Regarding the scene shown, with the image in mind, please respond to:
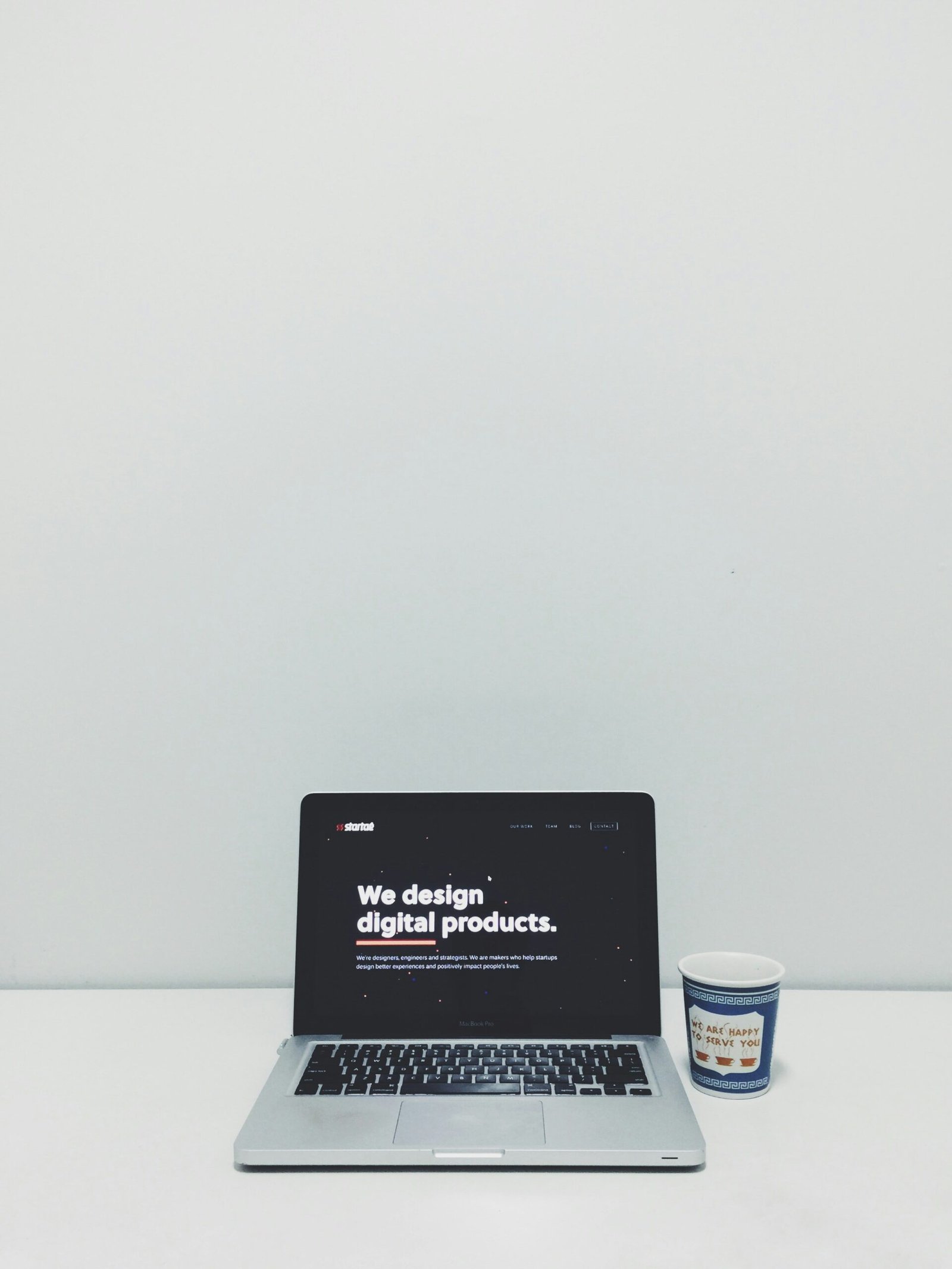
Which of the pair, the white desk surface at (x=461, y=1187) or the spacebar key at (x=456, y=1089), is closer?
the white desk surface at (x=461, y=1187)

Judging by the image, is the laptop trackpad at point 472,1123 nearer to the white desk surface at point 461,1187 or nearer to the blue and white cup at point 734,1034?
the white desk surface at point 461,1187

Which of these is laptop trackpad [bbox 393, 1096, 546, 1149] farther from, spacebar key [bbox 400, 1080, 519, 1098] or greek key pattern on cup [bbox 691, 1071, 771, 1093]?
greek key pattern on cup [bbox 691, 1071, 771, 1093]

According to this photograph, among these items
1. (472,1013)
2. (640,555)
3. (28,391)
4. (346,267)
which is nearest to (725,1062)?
(472,1013)

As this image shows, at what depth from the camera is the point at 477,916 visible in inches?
35.6

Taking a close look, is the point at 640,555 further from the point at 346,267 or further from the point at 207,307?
the point at 207,307

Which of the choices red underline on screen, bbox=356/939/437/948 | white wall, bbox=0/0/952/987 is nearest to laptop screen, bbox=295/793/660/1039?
red underline on screen, bbox=356/939/437/948

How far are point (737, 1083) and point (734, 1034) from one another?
4 cm

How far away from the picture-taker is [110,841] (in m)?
1.06

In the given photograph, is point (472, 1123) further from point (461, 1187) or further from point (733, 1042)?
point (733, 1042)

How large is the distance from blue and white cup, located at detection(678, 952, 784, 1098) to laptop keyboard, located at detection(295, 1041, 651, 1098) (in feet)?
0.20

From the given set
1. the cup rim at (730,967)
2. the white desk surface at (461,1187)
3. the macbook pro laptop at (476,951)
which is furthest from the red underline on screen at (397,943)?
the cup rim at (730,967)

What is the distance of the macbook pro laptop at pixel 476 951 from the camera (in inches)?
31.4

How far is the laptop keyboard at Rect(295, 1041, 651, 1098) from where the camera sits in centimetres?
77

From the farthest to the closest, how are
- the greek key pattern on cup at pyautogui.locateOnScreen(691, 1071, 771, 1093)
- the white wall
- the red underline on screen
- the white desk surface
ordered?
the white wall, the red underline on screen, the greek key pattern on cup at pyautogui.locateOnScreen(691, 1071, 771, 1093), the white desk surface
